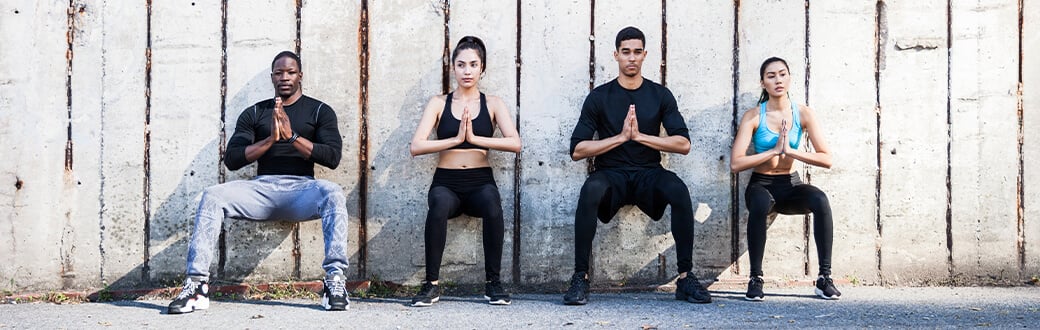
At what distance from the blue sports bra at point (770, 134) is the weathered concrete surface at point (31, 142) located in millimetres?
3310

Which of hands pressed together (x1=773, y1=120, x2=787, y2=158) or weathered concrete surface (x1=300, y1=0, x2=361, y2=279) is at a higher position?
weathered concrete surface (x1=300, y1=0, x2=361, y2=279)

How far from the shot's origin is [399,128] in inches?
185

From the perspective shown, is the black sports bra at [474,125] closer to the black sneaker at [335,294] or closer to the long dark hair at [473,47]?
the long dark hair at [473,47]

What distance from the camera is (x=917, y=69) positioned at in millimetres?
4750

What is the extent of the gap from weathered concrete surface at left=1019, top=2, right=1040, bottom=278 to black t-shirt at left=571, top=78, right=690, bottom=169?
5.66 feet

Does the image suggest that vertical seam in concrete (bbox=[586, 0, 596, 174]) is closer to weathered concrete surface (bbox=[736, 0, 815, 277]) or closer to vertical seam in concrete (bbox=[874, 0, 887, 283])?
weathered concrete surface (bbox=[736, 0, 815, 277])

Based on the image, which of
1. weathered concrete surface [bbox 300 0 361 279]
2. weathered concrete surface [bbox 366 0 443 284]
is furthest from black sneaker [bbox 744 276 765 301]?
weathered concrete surface [bbox 300 0 361 279]

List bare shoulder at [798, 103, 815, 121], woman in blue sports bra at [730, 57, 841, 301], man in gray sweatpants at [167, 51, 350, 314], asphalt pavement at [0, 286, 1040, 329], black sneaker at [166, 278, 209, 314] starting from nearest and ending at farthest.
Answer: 1. asphalt pavement at [0, 286, 1040, 329]
2. black sneaker at [166, 278, 209, 314]
3. man in gray sweatpants at [167, 51, 350, 314]
4. woman in blue sports bra at [730, 57, 841, 301]
5. bare shoulder at [798, 103, 815, 121]

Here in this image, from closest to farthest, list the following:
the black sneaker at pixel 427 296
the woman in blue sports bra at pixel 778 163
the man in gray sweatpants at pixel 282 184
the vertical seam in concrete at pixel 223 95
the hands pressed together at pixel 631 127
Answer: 1. the man in gray sweatpants at pixel 282 184
2. the black sneaker at pixel 427 296
3. the woman in blue sports bra at pixel 778 163
4. the hands pressed together at pixel 631 127
5. the vertical seam in concrete at pixel 223 95

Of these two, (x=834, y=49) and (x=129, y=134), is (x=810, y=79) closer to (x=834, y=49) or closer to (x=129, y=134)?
(x=834, y=49)

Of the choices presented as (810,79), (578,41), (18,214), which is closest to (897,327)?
(810,79)

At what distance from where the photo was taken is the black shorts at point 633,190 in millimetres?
4332

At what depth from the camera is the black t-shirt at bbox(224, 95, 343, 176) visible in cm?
439

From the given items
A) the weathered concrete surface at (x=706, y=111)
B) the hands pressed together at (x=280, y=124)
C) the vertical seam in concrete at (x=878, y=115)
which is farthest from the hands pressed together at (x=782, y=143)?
the hands pressed together at (x=280, y=124)
